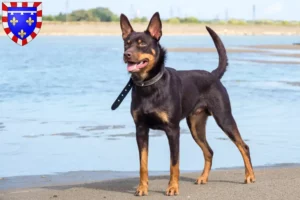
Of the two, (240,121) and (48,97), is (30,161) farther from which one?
(48,97)

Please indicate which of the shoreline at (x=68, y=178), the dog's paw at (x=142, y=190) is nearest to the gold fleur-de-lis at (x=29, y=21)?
the shoreline at (x=68, y=178)

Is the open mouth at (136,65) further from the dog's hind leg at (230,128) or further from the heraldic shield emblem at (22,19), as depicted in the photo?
the heraldic shield emblem at (22,19)

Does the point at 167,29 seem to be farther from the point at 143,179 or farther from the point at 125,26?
the point at 143,179

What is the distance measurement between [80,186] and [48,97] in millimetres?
9409

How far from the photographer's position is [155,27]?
24.9ft

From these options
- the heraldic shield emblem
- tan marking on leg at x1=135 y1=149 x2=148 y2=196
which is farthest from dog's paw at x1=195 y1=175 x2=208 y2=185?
the heraldic shield emblem

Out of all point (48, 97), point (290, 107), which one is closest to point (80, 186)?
point (290, 107)

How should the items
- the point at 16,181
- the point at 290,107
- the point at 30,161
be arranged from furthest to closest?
the point at 290,107, the point at 30,161, the point at 16,181

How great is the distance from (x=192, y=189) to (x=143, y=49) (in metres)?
1.52

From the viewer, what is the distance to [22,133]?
12.1m

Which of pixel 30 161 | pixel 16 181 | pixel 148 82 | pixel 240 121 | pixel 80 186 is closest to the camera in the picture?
pixel 148 82

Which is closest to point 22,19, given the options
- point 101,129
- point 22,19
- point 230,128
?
point 22,19

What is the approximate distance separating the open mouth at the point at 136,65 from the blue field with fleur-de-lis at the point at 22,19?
4.49 metres

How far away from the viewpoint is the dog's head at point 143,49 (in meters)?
7.36
